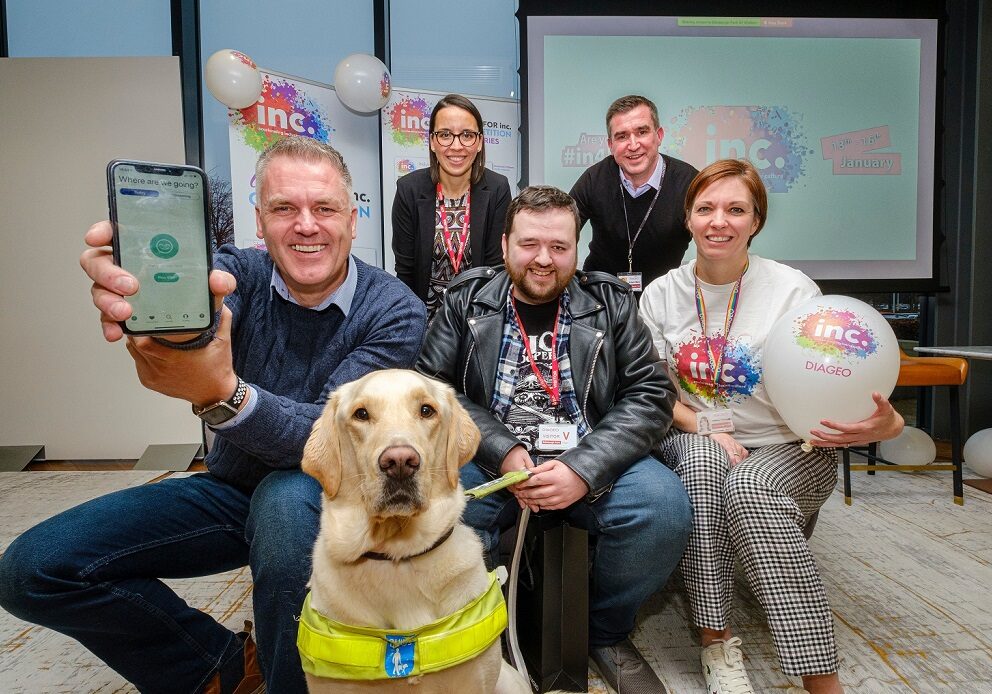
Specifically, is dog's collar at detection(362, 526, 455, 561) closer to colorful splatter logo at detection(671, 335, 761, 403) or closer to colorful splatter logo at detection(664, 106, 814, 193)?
colorful splatter logo at detection(671, 335, 761, 403)

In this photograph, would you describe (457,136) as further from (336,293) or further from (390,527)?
(390,527)

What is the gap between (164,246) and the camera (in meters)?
1.10

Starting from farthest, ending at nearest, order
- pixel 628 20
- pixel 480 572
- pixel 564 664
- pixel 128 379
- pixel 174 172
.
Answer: pixel 128 379 → pixel 628 20 → pixel 564 664 → pixel 480 572 → pixel 174 172

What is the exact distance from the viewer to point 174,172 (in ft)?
3.67

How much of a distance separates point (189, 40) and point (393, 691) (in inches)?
199

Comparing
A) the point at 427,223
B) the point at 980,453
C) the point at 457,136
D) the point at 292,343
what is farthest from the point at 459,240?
the point at 980,453

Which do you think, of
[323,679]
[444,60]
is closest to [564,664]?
[323,679]

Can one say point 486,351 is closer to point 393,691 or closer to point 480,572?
point 480,572

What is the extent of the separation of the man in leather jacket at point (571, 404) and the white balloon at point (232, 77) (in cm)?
276

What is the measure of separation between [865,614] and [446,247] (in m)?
2.40

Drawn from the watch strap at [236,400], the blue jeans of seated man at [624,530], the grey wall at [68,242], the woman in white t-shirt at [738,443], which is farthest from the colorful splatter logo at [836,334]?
the grey wall at [68,242]

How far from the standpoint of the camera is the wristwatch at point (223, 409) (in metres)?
1.25

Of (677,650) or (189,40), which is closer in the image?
(677,650)

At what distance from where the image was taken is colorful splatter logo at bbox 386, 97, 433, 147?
4449mm
